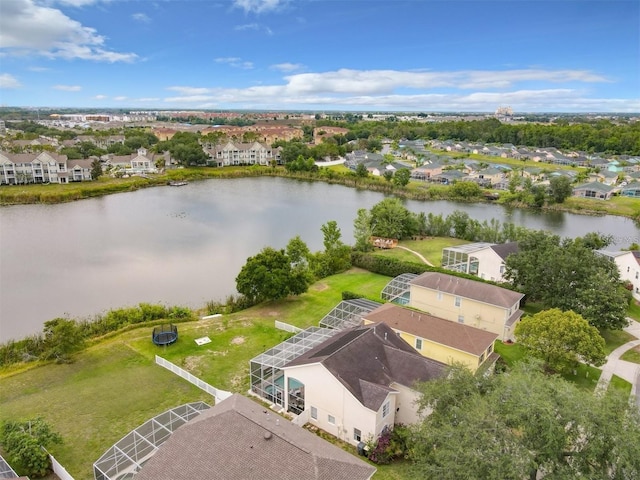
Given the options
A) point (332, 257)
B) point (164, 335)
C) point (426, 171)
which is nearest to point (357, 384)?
point (164, 335)

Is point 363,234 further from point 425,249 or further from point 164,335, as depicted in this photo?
point 164,335

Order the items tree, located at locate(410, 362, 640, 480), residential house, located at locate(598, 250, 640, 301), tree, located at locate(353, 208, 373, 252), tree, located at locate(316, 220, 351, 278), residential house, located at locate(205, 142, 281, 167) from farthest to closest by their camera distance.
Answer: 1. residential house, located at locate(205, 142, 281, 167)
2. tree, located at locate(353, 208, 373, 252)
3. tree, located at locate(316, 220, 351, 278)
4. residential house, located at locate(598, 250, 640, 301)
5. tree, located at locate(410, 362, 640, 480)

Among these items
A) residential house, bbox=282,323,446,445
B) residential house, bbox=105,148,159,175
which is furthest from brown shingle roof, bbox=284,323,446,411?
residential house, bbox=105,148,159,175

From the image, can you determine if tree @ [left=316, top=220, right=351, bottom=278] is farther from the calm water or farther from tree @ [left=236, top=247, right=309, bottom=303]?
the calm water

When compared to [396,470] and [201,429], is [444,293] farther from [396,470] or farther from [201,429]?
[201,429]

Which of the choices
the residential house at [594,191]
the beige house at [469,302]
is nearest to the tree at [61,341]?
the beige house at [469,302]

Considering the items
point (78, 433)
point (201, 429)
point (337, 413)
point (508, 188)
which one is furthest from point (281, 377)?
point (508, 188)

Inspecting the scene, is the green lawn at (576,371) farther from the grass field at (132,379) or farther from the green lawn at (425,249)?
the green lawn at (425,249)
